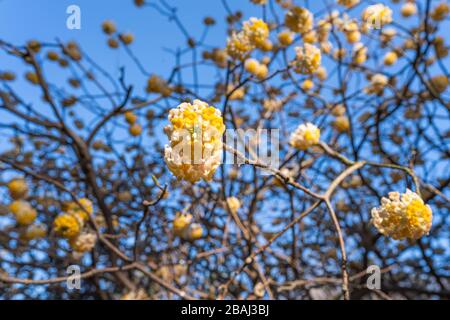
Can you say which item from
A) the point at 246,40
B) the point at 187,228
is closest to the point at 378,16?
the point at 246,40

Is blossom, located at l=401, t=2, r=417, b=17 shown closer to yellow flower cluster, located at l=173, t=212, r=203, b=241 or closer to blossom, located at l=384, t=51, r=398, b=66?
blossom, located at l=384, t=51, r=398, b=66

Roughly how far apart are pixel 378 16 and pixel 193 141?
1781 mm

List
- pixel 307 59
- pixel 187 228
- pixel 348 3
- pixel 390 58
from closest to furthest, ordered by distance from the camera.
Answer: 1. pixel 307 59
2. pixel 187 228
3. pixel 348 3
4. pixel 390 58

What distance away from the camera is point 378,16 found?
240cm

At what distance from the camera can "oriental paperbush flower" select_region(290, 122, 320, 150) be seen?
A: 1759 millimetres

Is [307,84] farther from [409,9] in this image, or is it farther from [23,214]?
[23,214]

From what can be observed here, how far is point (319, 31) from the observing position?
9.89 feet

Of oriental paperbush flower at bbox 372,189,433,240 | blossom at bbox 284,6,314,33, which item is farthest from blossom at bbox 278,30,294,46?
oriental paperbush flower at bbox 372,189,433,240

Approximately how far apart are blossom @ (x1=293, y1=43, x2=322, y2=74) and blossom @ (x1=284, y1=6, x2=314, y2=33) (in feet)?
1.65

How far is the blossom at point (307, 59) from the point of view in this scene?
193 centimetres

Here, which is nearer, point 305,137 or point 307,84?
point 305,137

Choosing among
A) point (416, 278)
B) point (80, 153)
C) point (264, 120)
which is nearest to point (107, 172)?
point (80, 153)
